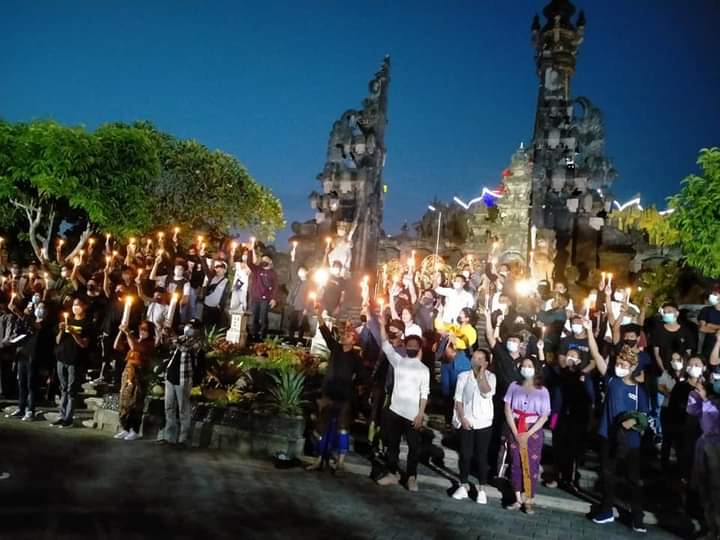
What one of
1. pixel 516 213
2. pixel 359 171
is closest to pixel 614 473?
pixel 516 213

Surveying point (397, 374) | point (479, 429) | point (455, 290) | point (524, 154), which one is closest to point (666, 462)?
point (479, 429)

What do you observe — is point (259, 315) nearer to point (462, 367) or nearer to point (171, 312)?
point (171, 312)

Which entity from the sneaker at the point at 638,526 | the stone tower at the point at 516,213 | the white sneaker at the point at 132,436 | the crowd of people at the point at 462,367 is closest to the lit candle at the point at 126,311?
the crowd of people at the point at 462,367

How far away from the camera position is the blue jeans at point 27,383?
11.1 meters

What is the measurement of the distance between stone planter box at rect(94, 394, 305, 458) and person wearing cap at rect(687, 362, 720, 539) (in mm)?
5734

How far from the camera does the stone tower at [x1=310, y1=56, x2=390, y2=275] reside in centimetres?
2842

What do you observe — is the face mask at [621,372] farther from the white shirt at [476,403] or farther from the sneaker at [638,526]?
the sneaker at [638,526]

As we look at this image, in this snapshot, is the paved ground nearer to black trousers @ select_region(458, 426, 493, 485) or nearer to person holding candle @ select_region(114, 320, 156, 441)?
black trousers @ select_region(458, 426, 493, 485)

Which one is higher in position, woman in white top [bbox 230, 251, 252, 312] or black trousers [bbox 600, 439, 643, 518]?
woman in white top [bbox 230, 251, 252, 312]

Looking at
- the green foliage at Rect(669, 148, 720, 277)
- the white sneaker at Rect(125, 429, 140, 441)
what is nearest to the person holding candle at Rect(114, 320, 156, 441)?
the white sneaker at Rect(125, 429, 140, 441)

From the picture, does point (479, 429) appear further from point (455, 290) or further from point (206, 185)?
point (206, 185)

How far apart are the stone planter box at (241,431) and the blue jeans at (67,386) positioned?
4.86 ft

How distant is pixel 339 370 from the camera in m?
9.13

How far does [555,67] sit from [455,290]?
2821 cm
